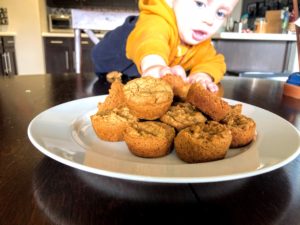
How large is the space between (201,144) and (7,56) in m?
3.37

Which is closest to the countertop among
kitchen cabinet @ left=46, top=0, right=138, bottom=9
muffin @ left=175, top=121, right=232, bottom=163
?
kitchen cabinet @ left=46, top=0, right=138, bottom=9

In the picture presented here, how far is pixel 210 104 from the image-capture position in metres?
0.40

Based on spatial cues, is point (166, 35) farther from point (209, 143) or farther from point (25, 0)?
point (25, 0)

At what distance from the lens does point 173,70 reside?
0.55 meters

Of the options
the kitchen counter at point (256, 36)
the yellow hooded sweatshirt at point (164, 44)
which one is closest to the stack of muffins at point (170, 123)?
the yellow hooded sweatshirt at point (164, 44)

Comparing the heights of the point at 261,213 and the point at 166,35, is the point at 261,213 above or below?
below

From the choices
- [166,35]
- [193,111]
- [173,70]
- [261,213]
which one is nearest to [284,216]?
[261,213]

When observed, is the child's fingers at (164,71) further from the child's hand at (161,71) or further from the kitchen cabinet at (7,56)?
the kitchen cabinet at (7,56)

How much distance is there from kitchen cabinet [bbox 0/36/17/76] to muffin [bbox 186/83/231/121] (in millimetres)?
3114

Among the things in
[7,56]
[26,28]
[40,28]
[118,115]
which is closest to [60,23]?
[40,28]

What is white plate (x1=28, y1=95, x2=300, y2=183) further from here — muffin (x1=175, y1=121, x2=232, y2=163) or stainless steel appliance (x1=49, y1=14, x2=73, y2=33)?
stainless steel appliance (x1=49, y1=14, x2=73, y2=33)

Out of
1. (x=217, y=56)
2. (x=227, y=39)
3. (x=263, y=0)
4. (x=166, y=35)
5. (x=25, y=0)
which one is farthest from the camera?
(x=263, y=0)

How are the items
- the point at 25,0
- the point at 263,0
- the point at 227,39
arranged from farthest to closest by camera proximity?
the point at 263,0, the point at 25,0, the point at 227,39

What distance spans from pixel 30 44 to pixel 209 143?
3.49 m
